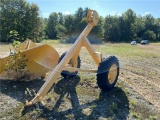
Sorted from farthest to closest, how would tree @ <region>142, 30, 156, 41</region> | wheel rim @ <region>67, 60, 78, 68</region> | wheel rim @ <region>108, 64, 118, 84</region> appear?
1. tree @ <region>142, 30, 156, 41</region>
2. wheel rim @ <region>67, 60, 78, 68</region>
3. wheel rim @ <region>108, 64, 118, 84</region>

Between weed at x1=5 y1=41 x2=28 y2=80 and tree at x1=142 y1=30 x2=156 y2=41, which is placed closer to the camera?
weed at x1=5 y1=41 x2=28 y2=80

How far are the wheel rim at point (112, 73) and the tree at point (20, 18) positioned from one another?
92.5ft

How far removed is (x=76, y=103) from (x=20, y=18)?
104ft

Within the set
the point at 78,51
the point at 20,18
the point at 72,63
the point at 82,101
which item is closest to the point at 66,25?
the point at 20,18

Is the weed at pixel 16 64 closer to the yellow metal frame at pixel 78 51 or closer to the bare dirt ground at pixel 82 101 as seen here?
the bare dirt ground at pixel 82 101

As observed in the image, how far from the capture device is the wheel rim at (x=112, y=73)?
18.6 ft

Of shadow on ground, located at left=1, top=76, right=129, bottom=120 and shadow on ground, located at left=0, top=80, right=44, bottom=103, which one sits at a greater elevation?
shadow on ground, located at left=0, top=80, right=44, bottom=103

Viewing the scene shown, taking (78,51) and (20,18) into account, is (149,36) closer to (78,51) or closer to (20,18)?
(20,18)

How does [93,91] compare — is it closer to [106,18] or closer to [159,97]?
[159,97]

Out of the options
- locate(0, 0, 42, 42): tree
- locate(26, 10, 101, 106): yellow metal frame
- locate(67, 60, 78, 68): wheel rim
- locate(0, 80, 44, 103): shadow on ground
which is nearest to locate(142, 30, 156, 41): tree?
locate(0, 0, 42, 42): tree

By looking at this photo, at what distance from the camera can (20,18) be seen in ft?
114

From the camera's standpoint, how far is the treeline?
111 feet

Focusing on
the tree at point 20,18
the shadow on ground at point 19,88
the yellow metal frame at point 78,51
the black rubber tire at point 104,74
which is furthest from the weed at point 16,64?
the tree at point 20,18

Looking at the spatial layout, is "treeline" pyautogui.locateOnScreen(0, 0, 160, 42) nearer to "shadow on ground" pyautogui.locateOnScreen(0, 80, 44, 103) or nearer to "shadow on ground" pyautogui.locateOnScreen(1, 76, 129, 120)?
"shadow on ground" pyautogui.locateOnScreen(0, 80, 44, 103)
